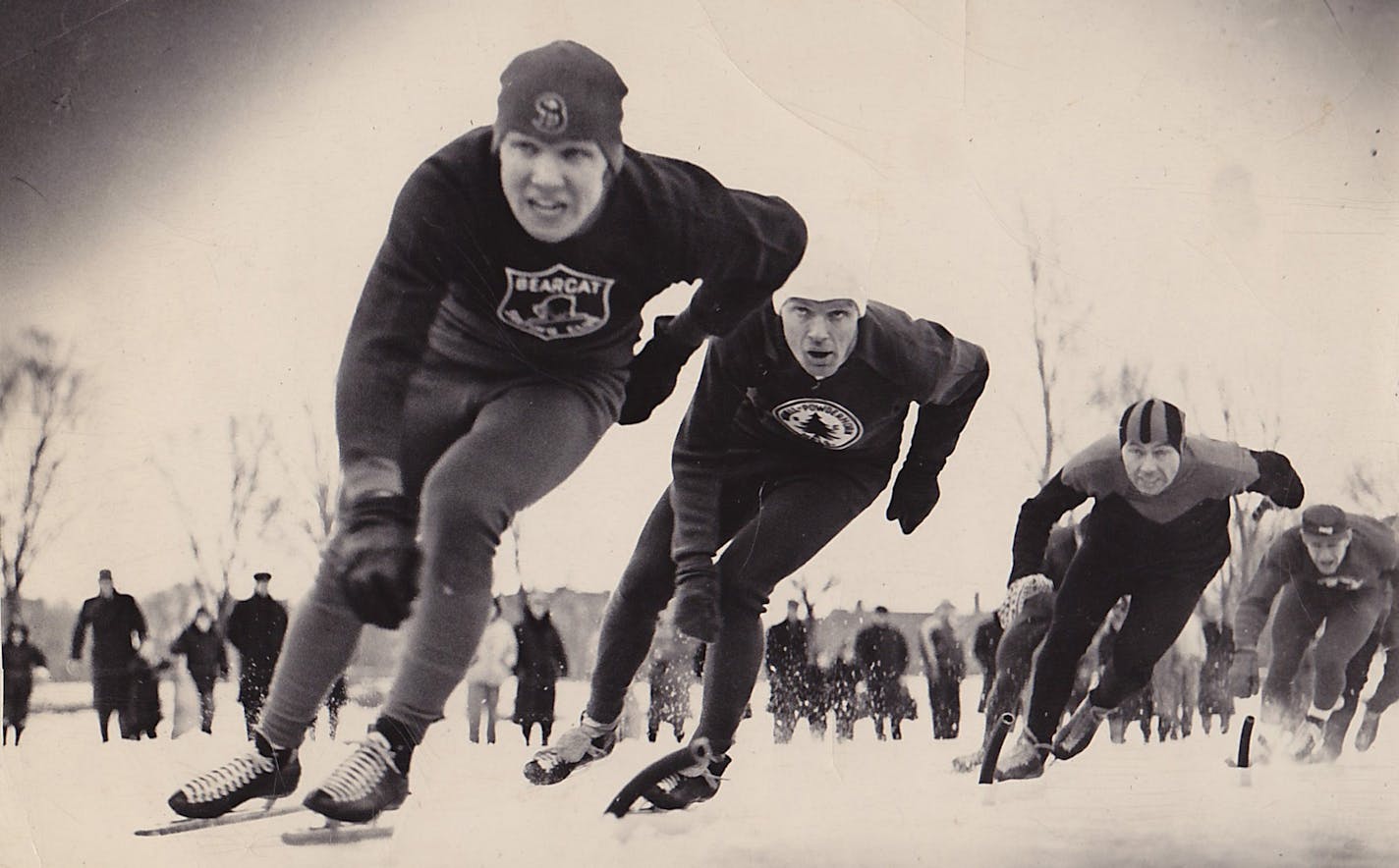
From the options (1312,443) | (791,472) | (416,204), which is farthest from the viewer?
(1312,443)

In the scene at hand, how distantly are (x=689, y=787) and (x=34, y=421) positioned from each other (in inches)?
50.5

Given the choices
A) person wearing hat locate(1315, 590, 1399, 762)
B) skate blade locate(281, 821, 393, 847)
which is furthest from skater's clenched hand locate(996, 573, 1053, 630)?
skate blade locate(281, 821, 393, 847)

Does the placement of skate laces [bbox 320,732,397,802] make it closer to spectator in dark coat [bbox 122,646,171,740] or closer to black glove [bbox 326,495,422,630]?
black glove [bbox 326,495,422,630]

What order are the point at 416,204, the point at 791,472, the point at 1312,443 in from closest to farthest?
the point at 416,204 → the point at 791,472 → the point at 1312,443

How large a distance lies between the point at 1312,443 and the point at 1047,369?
1.96 feet

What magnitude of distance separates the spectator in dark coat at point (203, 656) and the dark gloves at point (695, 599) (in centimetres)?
77

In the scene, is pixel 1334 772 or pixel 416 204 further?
pixel 1334 772

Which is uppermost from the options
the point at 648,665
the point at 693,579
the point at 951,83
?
the point at 951,83

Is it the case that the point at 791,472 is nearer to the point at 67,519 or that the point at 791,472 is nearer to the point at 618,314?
the point at 618,314

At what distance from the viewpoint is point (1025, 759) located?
2393 millimetres

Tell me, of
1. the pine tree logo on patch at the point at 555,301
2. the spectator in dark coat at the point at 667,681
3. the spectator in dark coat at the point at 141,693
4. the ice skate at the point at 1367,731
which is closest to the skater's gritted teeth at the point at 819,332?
the pine tree logo on patch at the point at 555,301

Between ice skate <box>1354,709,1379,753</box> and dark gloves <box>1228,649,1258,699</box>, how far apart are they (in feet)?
0.85

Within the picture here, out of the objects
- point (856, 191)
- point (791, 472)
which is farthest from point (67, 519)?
point (856, 191)

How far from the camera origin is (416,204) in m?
2.08
